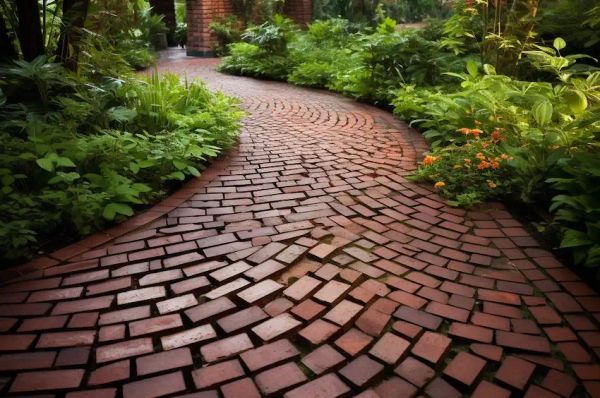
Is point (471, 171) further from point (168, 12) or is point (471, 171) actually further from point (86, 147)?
point (168, 12)

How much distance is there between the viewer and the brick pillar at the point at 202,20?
451 inches

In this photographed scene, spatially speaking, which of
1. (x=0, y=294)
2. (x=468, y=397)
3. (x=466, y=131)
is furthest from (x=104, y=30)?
(x=468, y=397)

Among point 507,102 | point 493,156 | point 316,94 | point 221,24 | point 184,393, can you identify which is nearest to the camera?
point 184,393

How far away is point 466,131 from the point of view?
3.52m

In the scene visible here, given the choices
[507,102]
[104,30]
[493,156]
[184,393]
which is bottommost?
[184,393]

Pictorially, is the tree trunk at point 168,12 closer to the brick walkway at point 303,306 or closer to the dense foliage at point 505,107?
the dense foliage at point 505,107

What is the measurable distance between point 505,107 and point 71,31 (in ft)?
13.6

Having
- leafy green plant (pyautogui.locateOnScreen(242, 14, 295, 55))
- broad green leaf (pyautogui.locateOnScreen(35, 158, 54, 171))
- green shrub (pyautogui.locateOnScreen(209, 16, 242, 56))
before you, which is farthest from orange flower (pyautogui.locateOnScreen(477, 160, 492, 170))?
green shrub (pyautogui.locateOnScreen(209, 16, 242, 56))

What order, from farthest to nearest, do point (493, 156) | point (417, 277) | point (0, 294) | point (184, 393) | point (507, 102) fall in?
point (507, 102), point (493, 156), point (417, 277), point (0, 294), point (184, 393)

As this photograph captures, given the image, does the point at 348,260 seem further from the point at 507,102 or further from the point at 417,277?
the point at 507,102

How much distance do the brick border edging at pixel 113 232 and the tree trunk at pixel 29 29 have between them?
200cm

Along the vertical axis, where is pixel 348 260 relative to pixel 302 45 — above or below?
below

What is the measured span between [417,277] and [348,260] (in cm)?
39

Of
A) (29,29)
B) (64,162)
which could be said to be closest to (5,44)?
(29,29)
